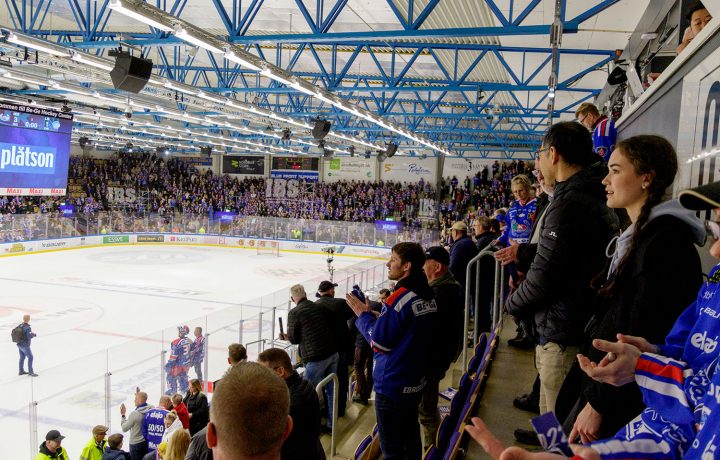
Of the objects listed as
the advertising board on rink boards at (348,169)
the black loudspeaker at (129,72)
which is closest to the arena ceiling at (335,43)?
the black loudspeaker at (129,72)

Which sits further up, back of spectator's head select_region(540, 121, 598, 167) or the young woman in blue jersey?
back of spectator's head select_region(540, 121, 598, 167)

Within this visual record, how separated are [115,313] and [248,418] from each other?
49.1ft

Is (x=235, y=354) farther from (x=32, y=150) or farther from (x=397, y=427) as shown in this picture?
(x=32, y=150)

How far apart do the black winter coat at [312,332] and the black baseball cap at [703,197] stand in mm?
4697

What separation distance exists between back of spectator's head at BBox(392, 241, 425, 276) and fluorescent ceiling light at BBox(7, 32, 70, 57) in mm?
9114

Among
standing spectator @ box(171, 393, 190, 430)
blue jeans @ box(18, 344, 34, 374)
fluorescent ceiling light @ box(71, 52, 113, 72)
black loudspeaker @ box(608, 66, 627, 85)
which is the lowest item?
blue jeans @ box(18, 344, 34, 374)

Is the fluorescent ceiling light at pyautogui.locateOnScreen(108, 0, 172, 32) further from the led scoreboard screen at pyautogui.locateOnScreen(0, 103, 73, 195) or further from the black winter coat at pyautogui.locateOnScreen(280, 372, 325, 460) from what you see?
the led scoreboard screen at pyautogui.locateOnScreen(0, 103, 73, 195)

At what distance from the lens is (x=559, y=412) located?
2.14 m

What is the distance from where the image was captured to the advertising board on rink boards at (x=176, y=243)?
23953mm

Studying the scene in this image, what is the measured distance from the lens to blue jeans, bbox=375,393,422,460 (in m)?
3.38

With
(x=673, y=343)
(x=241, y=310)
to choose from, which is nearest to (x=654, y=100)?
(x=673, y=343)

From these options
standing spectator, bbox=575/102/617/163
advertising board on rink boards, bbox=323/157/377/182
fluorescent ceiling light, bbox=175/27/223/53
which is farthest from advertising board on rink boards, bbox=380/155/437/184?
standing spectator, bbox=575/102/617/163

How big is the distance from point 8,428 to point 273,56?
35.2 ft

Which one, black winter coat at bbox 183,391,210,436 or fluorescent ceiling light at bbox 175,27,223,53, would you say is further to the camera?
fluorescent ceiling light at bbox 175,27,223,53
